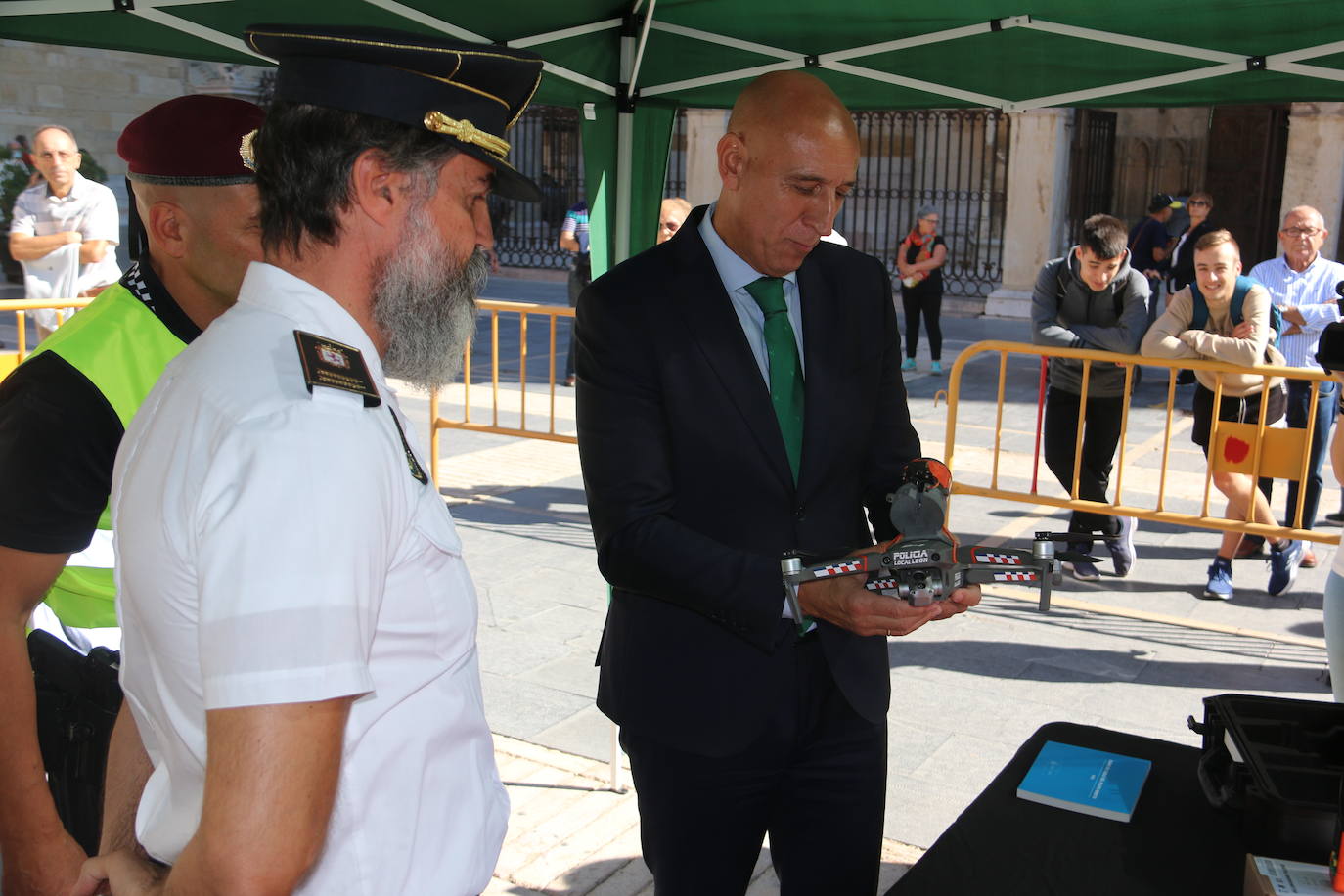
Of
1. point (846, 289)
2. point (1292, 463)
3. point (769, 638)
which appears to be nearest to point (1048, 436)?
point (1292, 463)

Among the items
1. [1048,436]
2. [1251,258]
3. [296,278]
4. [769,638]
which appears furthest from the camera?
[1251,258]

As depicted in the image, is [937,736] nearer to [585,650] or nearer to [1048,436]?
[585,650]

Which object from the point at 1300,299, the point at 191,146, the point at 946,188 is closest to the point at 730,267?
the point at 191,146

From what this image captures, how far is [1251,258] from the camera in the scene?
63.4ft

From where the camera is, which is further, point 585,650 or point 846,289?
point 585,650

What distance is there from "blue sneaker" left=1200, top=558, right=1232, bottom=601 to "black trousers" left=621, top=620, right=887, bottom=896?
15.4ft

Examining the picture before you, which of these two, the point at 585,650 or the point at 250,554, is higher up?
the point at 250,554

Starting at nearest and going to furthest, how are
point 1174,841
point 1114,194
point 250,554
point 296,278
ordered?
1. point 250,554
2. point 296,278
3. point 1174,841
4. point 1114,194

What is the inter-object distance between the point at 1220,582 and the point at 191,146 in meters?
5.91

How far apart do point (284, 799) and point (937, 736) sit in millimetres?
3804

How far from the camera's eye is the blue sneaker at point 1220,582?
6.48m

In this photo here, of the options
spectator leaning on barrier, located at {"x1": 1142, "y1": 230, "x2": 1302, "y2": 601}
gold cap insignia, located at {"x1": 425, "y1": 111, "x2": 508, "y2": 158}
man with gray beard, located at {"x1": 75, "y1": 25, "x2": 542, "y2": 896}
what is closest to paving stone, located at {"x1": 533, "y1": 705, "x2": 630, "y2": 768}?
man with gray beard, located at {"x1": 75, "y1": 25, "x2": 542, "y2": 896}

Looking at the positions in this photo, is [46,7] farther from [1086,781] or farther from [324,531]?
[1086,781]

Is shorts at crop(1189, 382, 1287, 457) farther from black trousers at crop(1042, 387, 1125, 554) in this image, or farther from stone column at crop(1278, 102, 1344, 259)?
stone column at crop(1278, 102, 1344, 259)
